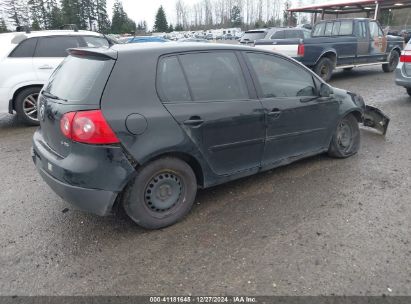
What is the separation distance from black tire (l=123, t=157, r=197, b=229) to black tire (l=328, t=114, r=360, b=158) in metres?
2.34

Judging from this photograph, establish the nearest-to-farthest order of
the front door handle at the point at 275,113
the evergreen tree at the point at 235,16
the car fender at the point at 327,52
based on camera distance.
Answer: the front door handle at the point at 275,113, the car fender at the point at 327,52, the evergreen tree at the point at 235,16

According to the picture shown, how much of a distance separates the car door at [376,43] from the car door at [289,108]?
9228 mm

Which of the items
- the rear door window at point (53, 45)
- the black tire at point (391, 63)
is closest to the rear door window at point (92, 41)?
the rear door window at point (53, 45)

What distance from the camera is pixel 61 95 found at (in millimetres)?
3176

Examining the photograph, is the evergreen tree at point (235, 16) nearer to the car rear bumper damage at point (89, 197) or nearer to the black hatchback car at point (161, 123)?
the black hatchback car at point (161, 123)

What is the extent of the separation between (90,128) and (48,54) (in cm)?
491

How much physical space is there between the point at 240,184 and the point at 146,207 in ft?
4.59

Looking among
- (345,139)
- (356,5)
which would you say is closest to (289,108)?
(345,139)

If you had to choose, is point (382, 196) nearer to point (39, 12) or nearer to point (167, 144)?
point (167, 144)

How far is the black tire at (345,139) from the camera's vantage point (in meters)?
4.77

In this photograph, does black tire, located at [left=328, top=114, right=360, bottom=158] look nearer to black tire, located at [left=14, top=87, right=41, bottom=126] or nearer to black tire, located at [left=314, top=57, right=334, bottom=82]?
black tire, located at [left=14, top=87, right=41, bottom=126]

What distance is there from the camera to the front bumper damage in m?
5.74

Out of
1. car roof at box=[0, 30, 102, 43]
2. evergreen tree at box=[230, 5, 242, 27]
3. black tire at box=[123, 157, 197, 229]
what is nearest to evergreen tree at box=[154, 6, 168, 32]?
evergreen tree at box=[230, 5, 242, 27]

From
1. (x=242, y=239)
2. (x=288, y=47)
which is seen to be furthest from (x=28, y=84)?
(x=288, y=47)
